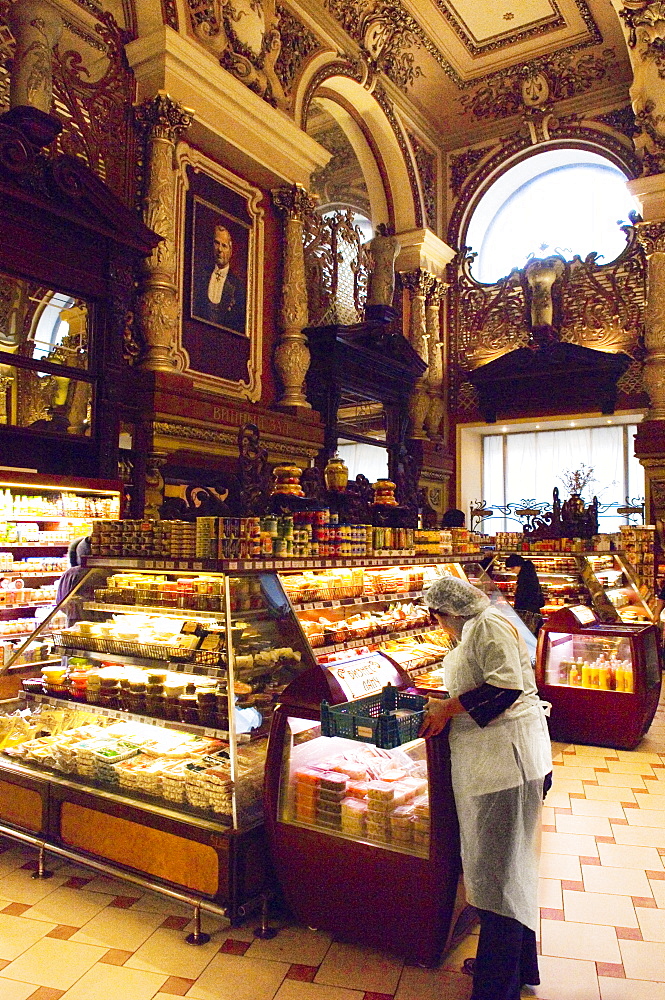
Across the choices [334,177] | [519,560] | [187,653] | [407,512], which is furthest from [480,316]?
[187,653]

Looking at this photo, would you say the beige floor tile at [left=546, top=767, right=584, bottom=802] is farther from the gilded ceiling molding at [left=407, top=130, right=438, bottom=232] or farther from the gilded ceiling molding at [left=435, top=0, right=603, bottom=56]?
the gilded ceiling molding at [left=435, top=0, right=603, bottom=56]

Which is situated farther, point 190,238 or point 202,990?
point 190,238

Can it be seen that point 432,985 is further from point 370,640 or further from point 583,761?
point 583,761

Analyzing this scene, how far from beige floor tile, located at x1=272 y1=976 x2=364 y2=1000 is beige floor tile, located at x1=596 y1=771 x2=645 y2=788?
9.57ft

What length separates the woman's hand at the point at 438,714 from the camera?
2588 mm

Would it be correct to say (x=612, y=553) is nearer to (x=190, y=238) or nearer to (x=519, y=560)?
(x=519, y=560)

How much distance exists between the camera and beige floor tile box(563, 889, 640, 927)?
317 cm

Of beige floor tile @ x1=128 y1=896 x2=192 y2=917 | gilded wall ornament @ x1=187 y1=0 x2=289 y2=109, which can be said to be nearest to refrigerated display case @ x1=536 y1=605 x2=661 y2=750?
beige floor tile @ x1=128 y1=896 x2=192 y2=917

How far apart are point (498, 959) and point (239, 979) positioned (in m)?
0.96

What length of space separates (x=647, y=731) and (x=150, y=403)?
533 cm

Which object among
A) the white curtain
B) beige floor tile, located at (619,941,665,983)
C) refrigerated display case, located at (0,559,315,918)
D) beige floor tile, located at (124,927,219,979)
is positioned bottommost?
beige floor tile, located at (619,941,665,983)

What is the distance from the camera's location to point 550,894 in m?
3.41

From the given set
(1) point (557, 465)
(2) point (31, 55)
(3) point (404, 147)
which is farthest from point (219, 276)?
(1) point (557, 465)

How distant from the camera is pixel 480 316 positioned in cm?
1277
